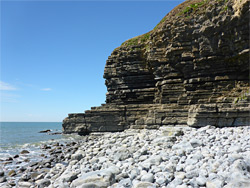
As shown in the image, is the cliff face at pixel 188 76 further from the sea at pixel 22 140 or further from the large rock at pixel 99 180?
the large rock at pixel 99 180

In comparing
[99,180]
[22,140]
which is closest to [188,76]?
[99,180]

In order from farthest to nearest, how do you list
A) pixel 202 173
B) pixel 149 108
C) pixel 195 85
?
pixel 149 108
pixel 195 85
pixel 202 173

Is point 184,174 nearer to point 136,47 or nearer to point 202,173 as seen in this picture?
point 202,173

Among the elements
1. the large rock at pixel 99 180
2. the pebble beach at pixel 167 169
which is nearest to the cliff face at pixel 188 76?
the pebble beach at pixel 167 169

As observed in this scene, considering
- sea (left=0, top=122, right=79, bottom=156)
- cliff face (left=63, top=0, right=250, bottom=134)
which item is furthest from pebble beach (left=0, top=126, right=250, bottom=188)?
sea (left=0, top=122, right=79, bottom=156)

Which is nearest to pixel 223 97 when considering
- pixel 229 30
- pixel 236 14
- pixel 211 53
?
pixel 211 53

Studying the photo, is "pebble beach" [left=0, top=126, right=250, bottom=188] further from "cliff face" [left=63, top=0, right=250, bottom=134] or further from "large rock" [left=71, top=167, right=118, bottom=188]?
"cliff face" [left=63, top=0, right=250, bottom=134]

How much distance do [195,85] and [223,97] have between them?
3.13 m

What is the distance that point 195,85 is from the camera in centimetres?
1916

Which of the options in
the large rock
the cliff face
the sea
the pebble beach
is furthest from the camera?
the sea

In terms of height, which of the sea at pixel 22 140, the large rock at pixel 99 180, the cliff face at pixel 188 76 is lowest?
the sea at pixel 22 140

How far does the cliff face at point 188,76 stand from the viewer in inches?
622

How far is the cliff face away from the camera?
1580 cm

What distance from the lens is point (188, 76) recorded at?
19875 millimetres
